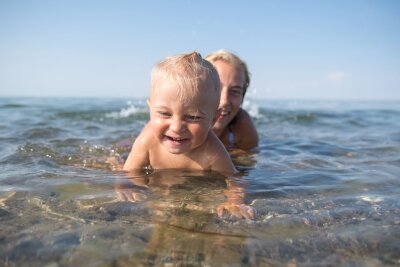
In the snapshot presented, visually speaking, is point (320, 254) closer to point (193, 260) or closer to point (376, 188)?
point (193, 260)

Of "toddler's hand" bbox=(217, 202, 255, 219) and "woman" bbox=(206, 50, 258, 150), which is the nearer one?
"toddler's hand" bbox=(217, 202, 255, 219)

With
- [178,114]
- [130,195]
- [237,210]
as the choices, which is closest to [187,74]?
[178,114]

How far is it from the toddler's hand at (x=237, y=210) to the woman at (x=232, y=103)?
2304 millimetres

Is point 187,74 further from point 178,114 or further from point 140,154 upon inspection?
point 140,154

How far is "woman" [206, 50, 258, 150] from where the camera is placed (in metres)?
4.91

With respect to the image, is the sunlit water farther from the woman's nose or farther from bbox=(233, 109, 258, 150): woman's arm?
bbox=(233, 109, 258, 150): woman's arm

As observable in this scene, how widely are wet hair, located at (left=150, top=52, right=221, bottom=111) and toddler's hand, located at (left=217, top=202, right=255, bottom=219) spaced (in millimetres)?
895

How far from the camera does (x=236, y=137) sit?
5.63 m

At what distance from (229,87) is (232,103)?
23 cm

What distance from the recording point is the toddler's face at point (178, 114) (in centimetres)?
A: 294

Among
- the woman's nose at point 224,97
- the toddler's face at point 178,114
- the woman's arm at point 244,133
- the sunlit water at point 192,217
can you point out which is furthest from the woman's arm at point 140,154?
the woman's arm at point 244,133

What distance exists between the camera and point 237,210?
2420mm

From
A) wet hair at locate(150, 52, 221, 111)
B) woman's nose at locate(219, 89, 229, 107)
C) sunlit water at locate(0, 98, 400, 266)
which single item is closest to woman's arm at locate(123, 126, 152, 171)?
sunlit water at locate(0, 98, 400, 266)

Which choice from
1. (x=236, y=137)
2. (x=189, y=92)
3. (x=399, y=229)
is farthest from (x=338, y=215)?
(x=236, y=137)
